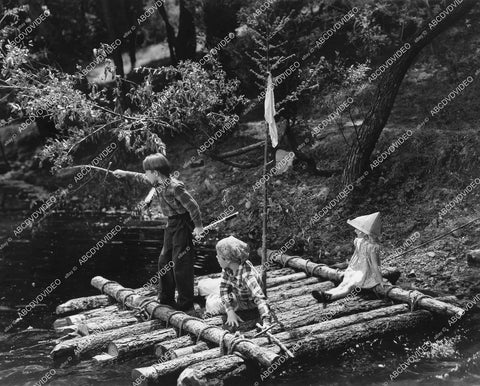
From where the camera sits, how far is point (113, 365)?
7828 mm

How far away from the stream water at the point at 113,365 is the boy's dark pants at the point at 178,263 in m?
1.29

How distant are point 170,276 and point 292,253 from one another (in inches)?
173

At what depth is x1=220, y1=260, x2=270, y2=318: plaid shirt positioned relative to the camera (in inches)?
306

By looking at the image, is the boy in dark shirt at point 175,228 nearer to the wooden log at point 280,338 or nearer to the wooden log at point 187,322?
the wooden log at point 187,322

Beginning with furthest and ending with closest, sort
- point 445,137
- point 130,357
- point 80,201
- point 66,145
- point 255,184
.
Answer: point 80,201 < point 255,184 < point 445,137 < point 66,145 < point 130,357

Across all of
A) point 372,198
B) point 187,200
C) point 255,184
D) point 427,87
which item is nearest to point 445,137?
point 372,198

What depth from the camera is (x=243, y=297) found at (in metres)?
8.05

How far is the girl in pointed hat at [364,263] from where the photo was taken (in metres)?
8.88

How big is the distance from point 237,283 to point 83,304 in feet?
10.3

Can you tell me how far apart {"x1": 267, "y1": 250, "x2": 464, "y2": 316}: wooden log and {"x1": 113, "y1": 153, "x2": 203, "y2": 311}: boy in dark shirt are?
227cm

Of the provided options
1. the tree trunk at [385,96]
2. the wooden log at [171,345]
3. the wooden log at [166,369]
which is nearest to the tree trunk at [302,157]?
the tree trunk at [385,96]

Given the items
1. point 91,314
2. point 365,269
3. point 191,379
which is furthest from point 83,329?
point 365,269

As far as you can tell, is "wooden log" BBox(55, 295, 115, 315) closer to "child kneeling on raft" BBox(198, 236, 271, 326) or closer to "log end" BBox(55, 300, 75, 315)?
"log end" BBox(55, 300, 75, 315)

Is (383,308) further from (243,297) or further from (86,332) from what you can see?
(86,332)
